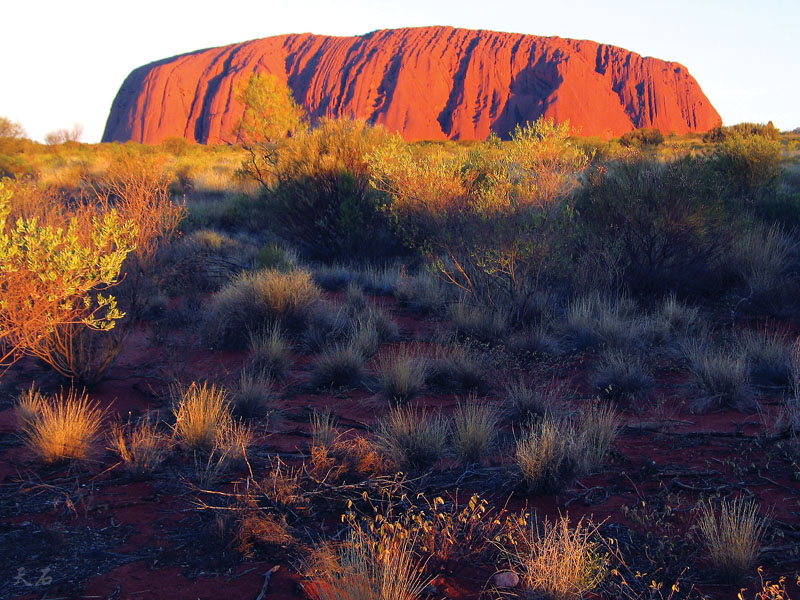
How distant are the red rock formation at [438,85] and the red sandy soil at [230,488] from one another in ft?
209

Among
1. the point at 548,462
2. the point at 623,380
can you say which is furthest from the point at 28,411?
the point at 623,380

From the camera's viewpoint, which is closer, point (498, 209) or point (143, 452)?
point (143, 452)

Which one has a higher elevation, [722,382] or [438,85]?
[438,85]

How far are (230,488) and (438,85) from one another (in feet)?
239

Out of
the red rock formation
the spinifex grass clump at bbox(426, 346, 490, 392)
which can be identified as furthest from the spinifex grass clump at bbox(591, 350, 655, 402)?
the red rock formation

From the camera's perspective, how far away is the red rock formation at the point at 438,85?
6844 centimetres

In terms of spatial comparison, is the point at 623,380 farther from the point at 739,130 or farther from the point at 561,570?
the point at 739,130

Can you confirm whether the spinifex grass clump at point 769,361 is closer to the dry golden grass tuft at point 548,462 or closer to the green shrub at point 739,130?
the dry golden grass tuft at point 548,462

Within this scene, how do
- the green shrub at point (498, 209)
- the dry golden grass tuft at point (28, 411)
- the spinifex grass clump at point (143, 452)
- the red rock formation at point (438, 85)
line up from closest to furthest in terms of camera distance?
the spinifex grass clump at point (143, 452), the dry golden grass tuft at point (28, 411), the green shrub at point (498, 209), the red rock formation at point (438, 85)

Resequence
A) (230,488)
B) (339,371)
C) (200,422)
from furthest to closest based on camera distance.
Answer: (339,371), (200,422), (230,488)

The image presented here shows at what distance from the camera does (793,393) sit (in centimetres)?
523

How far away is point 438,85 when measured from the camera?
71.1 m

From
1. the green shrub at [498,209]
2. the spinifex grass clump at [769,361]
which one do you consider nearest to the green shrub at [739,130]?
the green shrub at [498,209]

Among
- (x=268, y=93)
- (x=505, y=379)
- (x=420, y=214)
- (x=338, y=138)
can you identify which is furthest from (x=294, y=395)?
(x=268, y=93)
